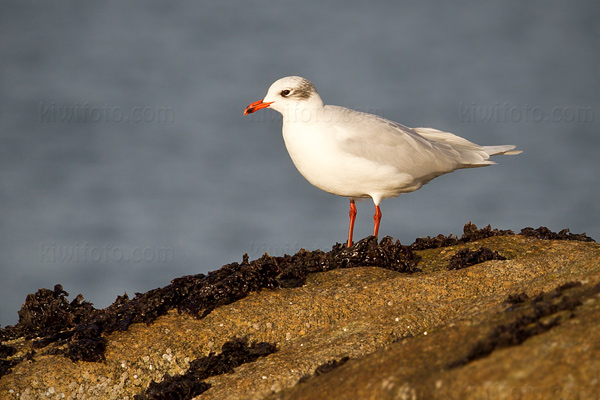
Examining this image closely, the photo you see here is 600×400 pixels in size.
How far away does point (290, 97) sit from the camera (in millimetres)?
12375

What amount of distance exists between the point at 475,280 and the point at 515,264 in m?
0.80

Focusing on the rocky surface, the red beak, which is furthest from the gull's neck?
the rocky surface

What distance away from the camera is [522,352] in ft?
16.5

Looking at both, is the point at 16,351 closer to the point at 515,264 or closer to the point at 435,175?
the point at 515,264

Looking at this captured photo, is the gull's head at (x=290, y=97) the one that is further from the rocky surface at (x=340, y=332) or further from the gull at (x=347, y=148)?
the rocky surface at (x=340, y=332)

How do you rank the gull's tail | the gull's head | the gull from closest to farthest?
1. the gull
2. the gull's head
3. the gull's tail

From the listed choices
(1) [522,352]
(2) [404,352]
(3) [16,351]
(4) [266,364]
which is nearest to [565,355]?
(1) [522,352]

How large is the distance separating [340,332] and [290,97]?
5.56 meters

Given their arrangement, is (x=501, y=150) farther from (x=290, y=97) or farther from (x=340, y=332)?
(x=340, y=332)

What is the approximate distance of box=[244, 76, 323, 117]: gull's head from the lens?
12.3 meters

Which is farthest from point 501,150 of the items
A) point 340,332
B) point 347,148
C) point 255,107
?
point 340,332

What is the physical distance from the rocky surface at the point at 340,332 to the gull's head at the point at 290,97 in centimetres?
298

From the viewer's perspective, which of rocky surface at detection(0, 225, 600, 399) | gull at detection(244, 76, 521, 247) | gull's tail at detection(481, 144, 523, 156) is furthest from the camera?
gull's tail at detection(481, 144, 523, 156)

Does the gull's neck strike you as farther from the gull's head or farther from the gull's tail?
the gull's tail
